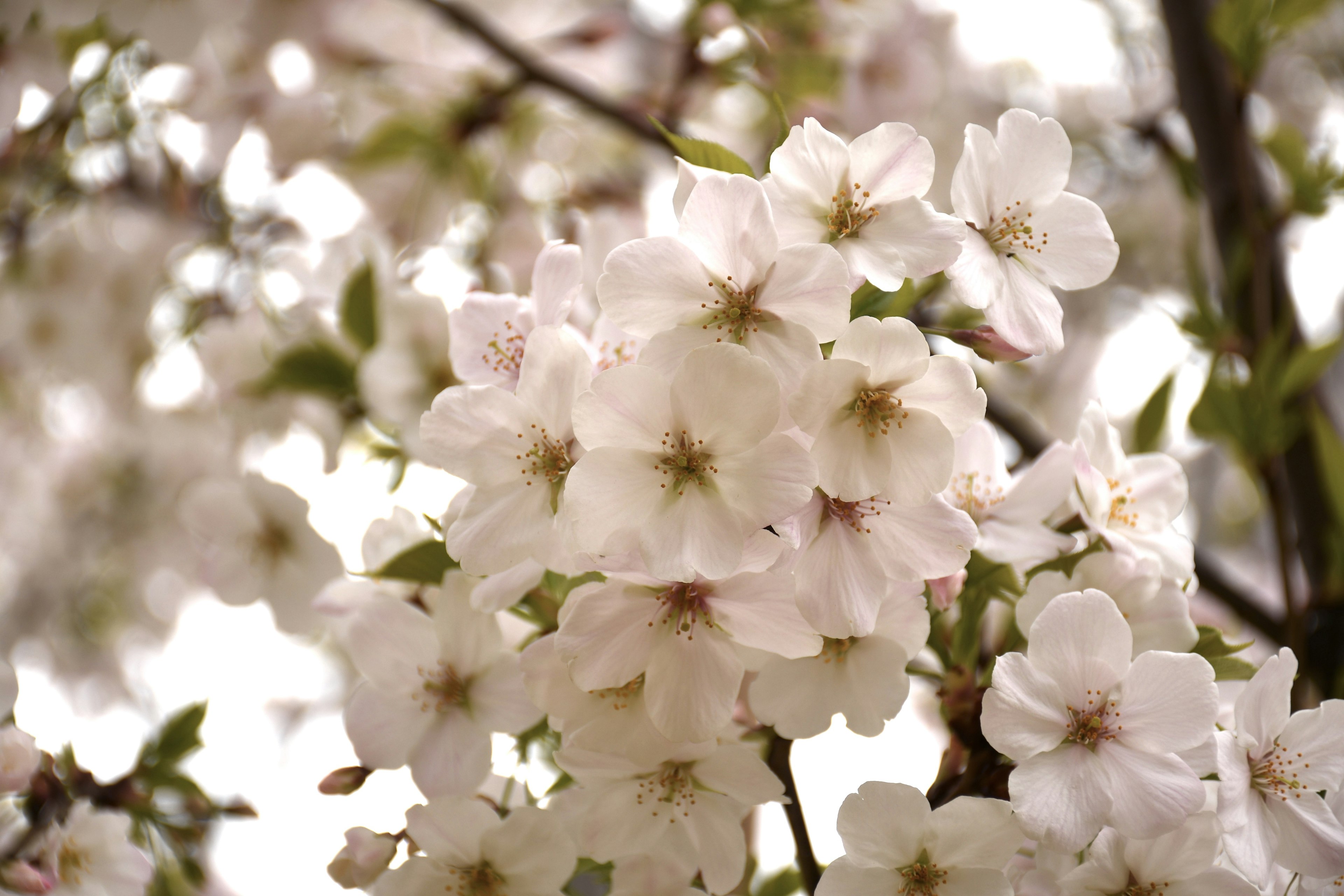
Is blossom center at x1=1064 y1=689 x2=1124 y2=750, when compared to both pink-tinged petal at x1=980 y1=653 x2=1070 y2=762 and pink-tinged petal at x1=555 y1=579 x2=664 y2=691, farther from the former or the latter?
pink-tinged petal at x1=555 y1=579 x2=664 y2=691

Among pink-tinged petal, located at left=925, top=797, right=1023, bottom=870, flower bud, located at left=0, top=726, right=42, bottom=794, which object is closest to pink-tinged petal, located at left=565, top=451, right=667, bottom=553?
pink-tinged petal, located at left=925, top=797, right=1023, bottom=870

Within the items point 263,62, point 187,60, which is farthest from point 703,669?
point 263,62

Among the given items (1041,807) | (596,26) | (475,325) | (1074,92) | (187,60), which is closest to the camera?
(1041,807)

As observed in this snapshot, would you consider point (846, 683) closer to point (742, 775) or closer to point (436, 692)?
point (742, 775)

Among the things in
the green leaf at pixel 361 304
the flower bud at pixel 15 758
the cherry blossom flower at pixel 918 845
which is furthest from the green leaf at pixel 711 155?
the flower bud at pixel 15 758

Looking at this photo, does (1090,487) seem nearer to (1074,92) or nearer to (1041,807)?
(1041,807)

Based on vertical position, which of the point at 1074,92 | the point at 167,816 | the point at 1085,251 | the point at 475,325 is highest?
the point at 1085,251

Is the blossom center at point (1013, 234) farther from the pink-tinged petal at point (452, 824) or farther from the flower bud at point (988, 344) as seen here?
the pink-tinged petal at point (452, 824)

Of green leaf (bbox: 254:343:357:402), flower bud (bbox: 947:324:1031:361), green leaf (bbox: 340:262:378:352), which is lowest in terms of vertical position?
green leaf (bbox: 254:343:357:402)
